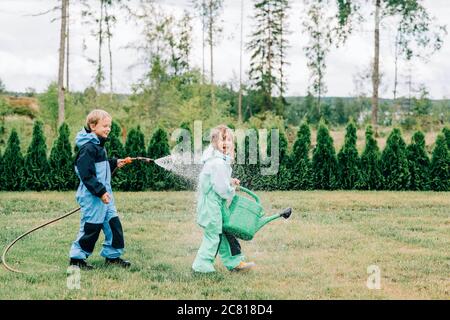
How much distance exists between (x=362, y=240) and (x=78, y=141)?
11.2 feet

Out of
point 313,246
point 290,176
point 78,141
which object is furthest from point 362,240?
point 290,176

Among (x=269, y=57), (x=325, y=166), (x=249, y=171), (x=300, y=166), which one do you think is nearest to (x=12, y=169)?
(x=249, y=171)

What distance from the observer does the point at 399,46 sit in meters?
20.2

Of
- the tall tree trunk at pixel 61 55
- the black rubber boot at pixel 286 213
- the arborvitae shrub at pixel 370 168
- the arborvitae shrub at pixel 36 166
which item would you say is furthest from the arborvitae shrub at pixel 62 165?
the black rubber boot at pixel 286 213

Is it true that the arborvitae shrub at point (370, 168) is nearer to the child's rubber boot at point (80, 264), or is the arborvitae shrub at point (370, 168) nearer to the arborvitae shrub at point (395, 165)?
the arborvitae shrub at point (395, 165)

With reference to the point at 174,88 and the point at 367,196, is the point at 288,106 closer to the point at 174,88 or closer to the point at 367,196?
the point at 174,88

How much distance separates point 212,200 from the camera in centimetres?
524

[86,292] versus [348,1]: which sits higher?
[348,1]

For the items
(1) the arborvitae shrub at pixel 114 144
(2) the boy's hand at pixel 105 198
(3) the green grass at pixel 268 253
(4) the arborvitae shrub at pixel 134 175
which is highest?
(1) the arborvitae shrub at pixel 114 144

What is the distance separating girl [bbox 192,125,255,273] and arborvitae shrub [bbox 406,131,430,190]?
8.09m

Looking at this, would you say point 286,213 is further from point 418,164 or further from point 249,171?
point 418,164

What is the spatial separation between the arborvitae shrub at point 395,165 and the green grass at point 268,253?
2.07m

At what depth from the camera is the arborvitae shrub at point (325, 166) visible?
12.5m

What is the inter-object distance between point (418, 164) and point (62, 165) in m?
7.17
